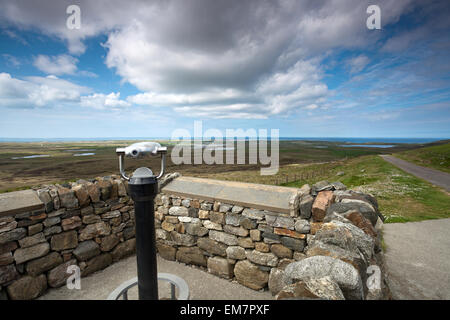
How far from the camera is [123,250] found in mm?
4812

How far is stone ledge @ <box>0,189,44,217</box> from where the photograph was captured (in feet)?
10.8

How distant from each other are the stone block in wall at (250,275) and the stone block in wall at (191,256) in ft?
2.78

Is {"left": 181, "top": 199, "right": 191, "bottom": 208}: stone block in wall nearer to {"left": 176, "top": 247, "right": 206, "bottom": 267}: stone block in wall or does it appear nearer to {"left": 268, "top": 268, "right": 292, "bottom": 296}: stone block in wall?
{"left": 176, "top": 247, "right": 206, "bottom": 267}: stone block in wall

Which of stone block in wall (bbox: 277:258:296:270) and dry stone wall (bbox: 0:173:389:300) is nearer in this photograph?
dry stone wall (bbox: 0:173:389:300)

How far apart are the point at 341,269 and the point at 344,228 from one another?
861 mm

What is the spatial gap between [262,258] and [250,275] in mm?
476

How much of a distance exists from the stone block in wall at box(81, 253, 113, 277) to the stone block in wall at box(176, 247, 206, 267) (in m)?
1.52

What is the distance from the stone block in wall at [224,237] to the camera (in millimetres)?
4133

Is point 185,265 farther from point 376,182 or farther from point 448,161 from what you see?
point 448,161

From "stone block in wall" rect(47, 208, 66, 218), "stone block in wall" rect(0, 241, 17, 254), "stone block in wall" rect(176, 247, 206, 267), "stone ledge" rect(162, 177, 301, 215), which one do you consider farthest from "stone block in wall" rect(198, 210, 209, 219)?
"stone block in wall" rect(0, 241, 17, 254)

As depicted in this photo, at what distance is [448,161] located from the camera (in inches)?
813

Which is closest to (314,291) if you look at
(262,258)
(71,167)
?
(262,258)
